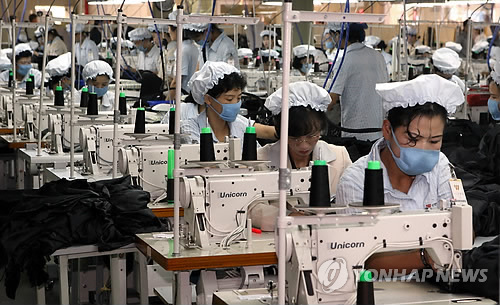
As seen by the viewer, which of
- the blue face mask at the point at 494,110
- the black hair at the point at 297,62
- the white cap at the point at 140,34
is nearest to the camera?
the blue face mask at the point at 494,110

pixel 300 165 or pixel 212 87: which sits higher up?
pixel 212 87

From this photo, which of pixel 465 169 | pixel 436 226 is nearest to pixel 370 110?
pixel 465 169

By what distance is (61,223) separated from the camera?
336 centimetres

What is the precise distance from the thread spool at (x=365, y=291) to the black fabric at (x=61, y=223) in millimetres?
1420

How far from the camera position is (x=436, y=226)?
2438mm

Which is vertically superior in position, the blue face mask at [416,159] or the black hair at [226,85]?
the black hair at [226,85]

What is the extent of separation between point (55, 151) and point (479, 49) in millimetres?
10544

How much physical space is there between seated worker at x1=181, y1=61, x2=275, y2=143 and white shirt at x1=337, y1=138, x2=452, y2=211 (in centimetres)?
167

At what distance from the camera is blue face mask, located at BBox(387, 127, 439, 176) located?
2.70 meters

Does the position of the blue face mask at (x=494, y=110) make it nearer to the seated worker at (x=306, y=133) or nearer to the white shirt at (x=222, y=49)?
the seated worker at (x=306, y=133)

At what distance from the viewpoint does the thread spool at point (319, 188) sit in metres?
2.29

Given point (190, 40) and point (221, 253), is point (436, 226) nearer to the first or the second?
point (221, 253)

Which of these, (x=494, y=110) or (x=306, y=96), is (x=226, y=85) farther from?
(x=494, y=110)

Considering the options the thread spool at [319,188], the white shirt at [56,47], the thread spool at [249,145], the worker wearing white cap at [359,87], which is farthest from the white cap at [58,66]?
the white shirt at [56,47]
